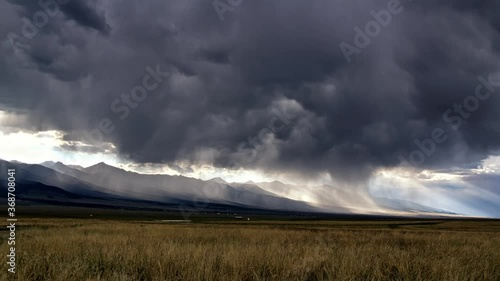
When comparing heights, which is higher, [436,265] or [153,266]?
[436,265]

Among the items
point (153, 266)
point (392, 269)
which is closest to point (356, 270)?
point (392, 269)

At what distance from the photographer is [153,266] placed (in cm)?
880

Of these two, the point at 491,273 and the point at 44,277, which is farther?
the point at 491,273

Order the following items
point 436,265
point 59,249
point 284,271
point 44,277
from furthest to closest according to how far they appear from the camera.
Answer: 1. point 59,249
2. point 436,265
3. point 284,271
4. point 44,277

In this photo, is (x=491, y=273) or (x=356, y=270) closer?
(x=356, y=270)

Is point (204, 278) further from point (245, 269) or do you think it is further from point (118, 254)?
point (118, 254)

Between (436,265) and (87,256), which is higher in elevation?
(436,265)

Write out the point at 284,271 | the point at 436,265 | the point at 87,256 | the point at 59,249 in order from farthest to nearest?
the point at 59,249 < the point at 87,256 < the point at 436,265 < the point at 284,271

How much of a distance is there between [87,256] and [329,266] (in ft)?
19.7

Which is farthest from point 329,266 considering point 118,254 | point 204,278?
point 118,254

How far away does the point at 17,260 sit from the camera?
932cm

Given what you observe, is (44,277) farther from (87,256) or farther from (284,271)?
(284,271)

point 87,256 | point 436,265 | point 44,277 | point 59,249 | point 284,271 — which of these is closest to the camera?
point 44,277

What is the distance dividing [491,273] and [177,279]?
7028 mm
